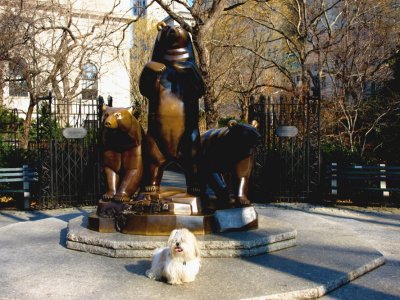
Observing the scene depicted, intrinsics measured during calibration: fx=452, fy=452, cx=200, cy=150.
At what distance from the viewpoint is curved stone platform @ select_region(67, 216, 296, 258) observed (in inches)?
236

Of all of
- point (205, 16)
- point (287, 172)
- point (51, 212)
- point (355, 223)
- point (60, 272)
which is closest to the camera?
point (60, 272)

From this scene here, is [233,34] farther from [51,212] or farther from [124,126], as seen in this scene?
[124,126]

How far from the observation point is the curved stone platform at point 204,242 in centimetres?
600

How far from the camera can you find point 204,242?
601 cm

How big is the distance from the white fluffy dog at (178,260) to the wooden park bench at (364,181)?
948cm

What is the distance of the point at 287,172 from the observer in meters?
13.5

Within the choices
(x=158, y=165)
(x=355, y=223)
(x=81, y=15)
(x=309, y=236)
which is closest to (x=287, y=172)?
Answer: (x=355, y=223)

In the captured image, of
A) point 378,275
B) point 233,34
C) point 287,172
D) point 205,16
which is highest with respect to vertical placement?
point 233,34

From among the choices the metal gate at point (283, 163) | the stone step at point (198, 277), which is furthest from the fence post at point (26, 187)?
the metal gate at point (283, 163)

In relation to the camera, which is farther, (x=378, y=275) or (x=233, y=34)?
(x=233, y=34)

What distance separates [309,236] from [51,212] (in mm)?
7359

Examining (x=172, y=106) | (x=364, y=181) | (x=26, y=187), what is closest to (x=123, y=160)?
(x=172, y=106)

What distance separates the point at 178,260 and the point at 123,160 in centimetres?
251

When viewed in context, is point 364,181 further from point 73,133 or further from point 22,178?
point 22,178
